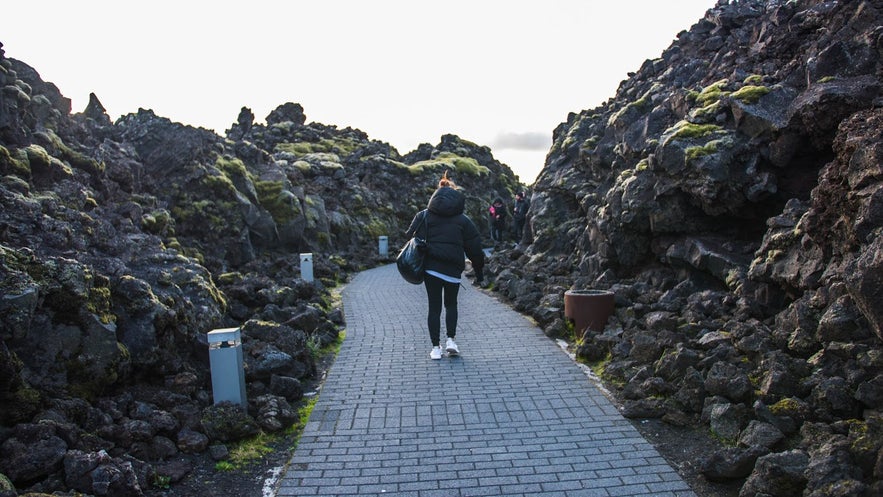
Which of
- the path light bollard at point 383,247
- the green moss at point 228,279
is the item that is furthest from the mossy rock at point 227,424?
the path light bollard at point 383,247

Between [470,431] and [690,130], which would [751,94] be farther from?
[470,431]

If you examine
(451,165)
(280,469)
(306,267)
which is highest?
(451,165)

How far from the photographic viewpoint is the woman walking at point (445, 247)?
9422 mm

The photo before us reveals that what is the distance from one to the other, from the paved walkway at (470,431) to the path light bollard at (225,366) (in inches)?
37.3

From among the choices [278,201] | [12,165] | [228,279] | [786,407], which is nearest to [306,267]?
[228,279]

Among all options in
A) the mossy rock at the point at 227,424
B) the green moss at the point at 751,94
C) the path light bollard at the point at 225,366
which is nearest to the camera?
the mossy rock at the point at 227,424

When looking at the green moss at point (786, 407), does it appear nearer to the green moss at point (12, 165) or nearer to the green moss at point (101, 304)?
the green moss at point (101, 304)

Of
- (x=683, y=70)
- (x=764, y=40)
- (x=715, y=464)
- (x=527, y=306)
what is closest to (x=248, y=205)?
(x=527, y=306)

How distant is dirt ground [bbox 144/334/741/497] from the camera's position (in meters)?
5.33

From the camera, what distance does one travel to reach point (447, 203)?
944cm

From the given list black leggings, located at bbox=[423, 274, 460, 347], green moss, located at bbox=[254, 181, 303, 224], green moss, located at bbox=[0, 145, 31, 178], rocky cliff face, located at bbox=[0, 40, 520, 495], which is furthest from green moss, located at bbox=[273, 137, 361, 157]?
black leggings, located at bbox=[423, 274, 460, 347]

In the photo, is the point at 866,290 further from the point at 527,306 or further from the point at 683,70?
the point at 683,70

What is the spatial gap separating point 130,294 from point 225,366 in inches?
62.1

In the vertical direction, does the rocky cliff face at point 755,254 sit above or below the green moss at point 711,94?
below
